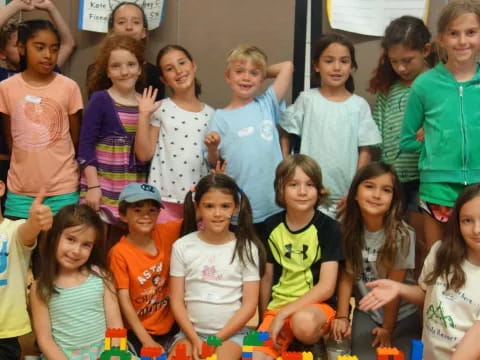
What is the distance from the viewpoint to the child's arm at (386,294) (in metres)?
1.86

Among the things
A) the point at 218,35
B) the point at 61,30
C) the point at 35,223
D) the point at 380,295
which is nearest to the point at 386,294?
the point at 380,295

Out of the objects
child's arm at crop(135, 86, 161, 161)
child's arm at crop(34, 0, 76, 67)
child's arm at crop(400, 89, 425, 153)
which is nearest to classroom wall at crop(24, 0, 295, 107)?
child's arm at crop(34, 0, 76, 67)

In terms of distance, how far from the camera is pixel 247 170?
2316 mm

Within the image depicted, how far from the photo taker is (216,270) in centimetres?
215

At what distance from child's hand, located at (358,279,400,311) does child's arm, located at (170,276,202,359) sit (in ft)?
1.92

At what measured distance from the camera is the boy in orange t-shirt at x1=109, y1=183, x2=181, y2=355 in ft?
7.06

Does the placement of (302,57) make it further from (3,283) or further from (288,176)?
(3,283)

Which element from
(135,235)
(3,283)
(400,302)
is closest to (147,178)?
(135,235)

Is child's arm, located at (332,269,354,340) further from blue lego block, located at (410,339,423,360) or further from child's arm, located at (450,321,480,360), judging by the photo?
blue lego block, located at (410,339,423,360)

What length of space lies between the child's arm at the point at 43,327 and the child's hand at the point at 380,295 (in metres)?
1.00

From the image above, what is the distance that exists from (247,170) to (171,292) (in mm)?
551

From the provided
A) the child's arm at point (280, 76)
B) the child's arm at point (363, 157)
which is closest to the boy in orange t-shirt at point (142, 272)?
the child's arm at point (280, 76)

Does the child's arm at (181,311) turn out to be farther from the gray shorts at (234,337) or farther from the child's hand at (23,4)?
the child's hand at (23,4)

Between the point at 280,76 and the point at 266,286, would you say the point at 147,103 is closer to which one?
the point at 280,76
